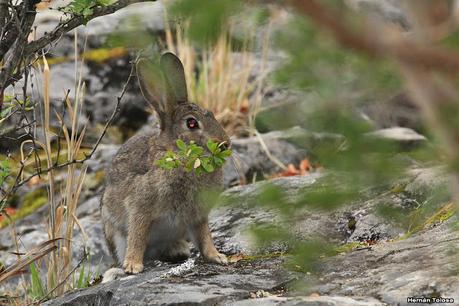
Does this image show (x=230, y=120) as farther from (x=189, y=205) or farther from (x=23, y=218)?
(x=189, y=205)

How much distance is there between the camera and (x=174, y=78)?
561 cm

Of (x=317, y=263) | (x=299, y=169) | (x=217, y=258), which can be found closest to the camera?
(x=317, y=263)

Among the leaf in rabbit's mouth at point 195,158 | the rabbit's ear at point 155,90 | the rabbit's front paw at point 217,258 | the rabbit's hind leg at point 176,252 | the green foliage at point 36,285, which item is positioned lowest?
the green foliage at point 36,285

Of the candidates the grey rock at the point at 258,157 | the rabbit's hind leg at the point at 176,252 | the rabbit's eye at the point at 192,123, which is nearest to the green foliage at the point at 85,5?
the rabbit's eye at the point at 192,123

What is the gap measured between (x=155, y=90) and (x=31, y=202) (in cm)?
369

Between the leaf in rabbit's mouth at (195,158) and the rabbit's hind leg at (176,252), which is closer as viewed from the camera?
the leaf in rabbit's mouth at (195,158)

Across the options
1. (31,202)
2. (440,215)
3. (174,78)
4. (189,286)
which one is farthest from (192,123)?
(31,202)

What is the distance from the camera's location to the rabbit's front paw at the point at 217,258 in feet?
18.1

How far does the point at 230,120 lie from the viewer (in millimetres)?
9812

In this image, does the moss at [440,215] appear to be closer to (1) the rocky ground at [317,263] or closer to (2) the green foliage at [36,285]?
(1) the rocky ground at [317,263]

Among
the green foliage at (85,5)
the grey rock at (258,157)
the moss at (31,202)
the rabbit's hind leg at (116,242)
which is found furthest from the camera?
the grey rock at (258,157)

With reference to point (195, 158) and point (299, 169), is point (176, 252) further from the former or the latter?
point (299, 169)

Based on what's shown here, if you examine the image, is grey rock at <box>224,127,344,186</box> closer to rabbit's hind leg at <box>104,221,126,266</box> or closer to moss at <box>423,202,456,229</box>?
rabbit's hind leg at <box>104,221,126,266</box>

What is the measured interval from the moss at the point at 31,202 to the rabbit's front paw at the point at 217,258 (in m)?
3.51
